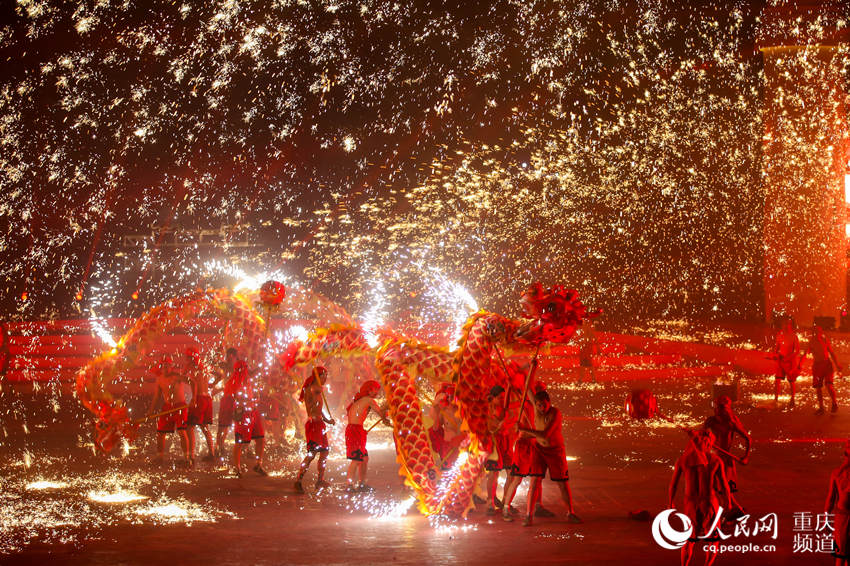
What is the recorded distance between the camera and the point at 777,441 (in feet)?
36.1

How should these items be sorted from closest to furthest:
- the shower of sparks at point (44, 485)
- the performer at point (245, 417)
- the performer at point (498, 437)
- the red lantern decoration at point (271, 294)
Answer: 1. the performer at point (498, 437)
2. the shower of sparks at point (44, 485)
3. the performer at point (245, 417)
4. the red lantern decoration at point (271, 294)

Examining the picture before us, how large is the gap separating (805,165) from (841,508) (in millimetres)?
26514

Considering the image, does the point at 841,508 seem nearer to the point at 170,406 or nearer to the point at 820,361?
the point at 170,406

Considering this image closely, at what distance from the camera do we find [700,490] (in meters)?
5.76

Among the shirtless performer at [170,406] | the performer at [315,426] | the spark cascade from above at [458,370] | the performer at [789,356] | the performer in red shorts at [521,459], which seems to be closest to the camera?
the spark cascade from above at [458,370]

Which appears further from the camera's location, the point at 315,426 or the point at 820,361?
the point at 820,361

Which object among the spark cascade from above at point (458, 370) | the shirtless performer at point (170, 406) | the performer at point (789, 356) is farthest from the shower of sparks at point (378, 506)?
the performer at point (789, 356)

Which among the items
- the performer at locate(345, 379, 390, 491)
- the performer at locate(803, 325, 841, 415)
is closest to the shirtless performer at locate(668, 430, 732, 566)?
the performer at locate(345, 379, 390, 491)

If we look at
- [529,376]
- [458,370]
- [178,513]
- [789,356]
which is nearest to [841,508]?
[529,376]

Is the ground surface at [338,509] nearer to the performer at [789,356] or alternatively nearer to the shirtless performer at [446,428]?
the shirtless performer at [446,428]

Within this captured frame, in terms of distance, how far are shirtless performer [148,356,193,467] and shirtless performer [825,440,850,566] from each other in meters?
7.62

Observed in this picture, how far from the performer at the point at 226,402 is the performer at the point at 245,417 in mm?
109

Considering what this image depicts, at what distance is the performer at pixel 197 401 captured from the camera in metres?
10.3

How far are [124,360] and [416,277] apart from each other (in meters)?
18.6
